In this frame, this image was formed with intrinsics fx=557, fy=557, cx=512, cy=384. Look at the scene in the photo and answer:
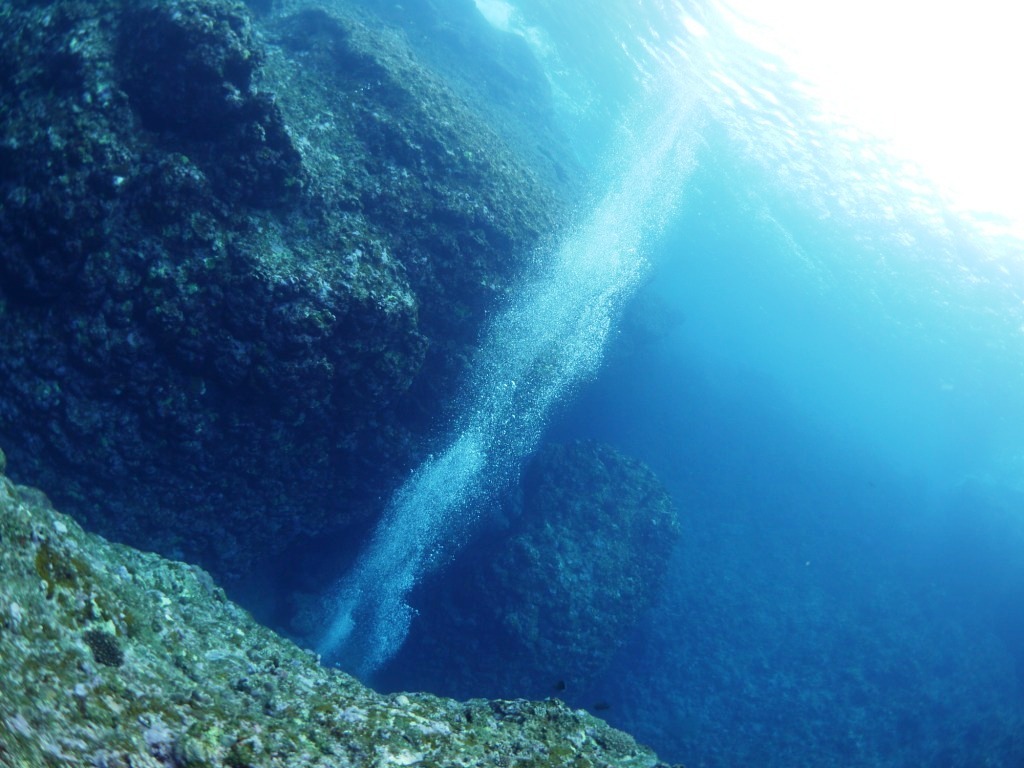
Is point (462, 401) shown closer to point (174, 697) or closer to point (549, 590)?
point (549, 590)

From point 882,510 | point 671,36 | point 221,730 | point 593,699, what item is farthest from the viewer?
point 882,510

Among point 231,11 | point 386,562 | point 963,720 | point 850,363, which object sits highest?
point 850,363

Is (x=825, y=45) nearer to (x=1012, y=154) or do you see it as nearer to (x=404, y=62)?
(x=1012, y=154)

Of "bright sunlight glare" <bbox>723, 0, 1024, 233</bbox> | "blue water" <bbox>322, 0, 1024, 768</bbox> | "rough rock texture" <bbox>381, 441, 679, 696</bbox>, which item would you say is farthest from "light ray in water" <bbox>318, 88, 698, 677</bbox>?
"bright sunlight glare" <bbox>723, 0, 1024, 233</bbox>

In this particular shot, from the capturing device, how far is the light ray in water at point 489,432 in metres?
14.7

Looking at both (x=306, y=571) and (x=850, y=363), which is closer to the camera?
(x=306, y=571)

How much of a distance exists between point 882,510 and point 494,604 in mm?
32809

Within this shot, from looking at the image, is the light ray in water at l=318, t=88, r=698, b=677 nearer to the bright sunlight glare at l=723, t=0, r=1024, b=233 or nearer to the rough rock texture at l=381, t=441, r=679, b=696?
the rough rock texture at l=381, t=441, r=679, b=696

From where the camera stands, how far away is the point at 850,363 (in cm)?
7206

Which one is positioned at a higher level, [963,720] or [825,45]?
[825,45]

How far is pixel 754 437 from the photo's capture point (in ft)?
121

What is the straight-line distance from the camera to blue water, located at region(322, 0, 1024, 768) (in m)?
17.8

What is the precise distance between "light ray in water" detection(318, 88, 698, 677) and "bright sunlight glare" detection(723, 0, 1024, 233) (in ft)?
32.1

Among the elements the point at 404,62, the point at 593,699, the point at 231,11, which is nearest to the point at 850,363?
the point at 593,699
